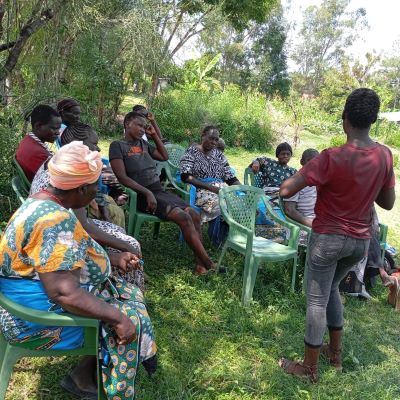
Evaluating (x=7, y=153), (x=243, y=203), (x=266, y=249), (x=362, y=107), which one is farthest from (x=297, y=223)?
(x=7, y=153)

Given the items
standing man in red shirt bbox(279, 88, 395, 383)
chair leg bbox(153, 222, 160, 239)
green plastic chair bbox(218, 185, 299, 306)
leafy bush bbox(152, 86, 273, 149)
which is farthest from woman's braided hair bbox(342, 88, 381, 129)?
leafy bush bbox(152, 86, 273, 149)

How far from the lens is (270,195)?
16.8 feet

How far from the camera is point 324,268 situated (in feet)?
8.57

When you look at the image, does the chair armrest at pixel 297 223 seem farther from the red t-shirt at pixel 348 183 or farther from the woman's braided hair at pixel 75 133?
the woman's braided hair at pixel 75 133

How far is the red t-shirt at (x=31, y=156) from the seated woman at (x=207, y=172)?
1744mm

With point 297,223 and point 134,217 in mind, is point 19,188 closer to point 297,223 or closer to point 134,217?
point 134,217

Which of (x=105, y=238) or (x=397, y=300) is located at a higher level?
(x=105, y=238)

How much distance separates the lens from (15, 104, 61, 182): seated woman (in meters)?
3.60

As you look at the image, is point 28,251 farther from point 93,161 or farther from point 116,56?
point 116,56

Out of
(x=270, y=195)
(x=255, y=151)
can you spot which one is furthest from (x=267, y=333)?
(x=255, y=151)

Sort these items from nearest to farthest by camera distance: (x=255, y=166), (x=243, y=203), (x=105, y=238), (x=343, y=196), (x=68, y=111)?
(x=343, y=196) < (x=105, y=238) < (x=243, y=203) < (x=68, y=111) < (x=255, y=166)

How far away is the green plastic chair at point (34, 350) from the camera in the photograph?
1878mm

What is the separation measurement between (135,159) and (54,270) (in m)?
2.75

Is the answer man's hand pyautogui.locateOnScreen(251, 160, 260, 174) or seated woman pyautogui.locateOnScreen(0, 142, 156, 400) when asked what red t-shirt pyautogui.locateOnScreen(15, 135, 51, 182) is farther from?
man's hand pyautogui.locateOnScreen(251, 160, 260, 174)
